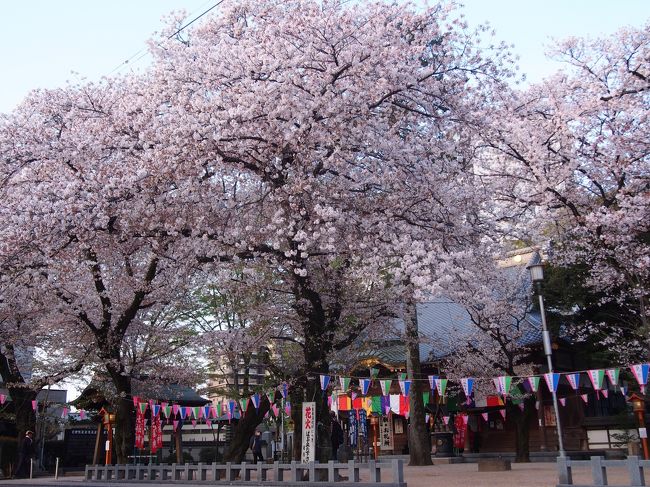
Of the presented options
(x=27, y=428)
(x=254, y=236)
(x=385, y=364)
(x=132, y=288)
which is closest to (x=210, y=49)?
(x=254, y=236)

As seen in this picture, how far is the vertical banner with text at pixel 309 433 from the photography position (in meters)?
14.1

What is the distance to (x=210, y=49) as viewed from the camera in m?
14.6

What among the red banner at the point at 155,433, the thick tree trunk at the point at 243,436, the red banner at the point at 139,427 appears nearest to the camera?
the thick tree trunk at the point at 243,436

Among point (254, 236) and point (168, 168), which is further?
point (254, 236)

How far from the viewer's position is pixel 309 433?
14281mm

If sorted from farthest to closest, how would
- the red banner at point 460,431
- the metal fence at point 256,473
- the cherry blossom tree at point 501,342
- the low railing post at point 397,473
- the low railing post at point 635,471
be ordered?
the red banner at point 460,431 → the cherry blossom tree at point 501,342 → the metal fence at point 256,473 → the low railing post at point 397,473 → the low railing post at point 635,471

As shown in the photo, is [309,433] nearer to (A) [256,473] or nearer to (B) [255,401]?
(A) [256,473]

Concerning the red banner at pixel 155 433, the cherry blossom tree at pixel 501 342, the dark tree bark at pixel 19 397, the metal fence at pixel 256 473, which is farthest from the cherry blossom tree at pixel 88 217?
the cherry blossom tree at pixel 501 342

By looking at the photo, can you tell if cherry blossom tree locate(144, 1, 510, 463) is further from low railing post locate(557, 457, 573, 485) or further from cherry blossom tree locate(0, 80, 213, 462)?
low railing post locate(557, 457, 573, 485)

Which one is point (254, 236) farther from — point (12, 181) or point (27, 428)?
point (27, 428)

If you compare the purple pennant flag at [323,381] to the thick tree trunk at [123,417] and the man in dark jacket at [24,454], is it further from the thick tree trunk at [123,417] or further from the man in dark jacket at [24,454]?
the man in dark jacket at [24,454]

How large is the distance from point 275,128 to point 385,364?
56.4 feet

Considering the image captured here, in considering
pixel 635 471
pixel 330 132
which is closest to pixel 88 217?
pixel 330 132

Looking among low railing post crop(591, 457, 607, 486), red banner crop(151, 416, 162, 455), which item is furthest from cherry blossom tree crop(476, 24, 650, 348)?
red banner crop(151, 416, 162, 455)
